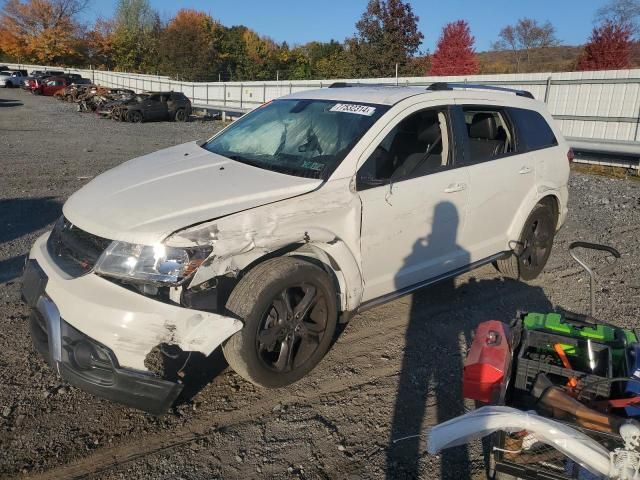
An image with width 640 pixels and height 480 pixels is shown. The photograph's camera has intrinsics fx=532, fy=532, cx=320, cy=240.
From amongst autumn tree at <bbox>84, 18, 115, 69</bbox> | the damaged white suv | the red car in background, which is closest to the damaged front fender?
the damaged white suv

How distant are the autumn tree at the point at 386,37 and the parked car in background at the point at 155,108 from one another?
12416 mm

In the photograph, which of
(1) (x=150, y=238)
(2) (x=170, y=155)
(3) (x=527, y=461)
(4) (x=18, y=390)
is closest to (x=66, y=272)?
(1) (x=150, y=238)

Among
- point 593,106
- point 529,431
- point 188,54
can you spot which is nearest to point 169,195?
point 529,431

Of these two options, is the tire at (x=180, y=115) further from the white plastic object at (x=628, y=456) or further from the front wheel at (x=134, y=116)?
the white plastic object at (x=628, y=456)

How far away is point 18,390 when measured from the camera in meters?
3.23

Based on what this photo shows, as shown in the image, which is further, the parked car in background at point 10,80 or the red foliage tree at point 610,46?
the parked car in background at point 10,80

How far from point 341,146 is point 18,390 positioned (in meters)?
2.54

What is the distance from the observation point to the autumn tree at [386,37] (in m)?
31.9

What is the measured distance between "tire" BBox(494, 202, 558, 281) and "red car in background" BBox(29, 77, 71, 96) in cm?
4117

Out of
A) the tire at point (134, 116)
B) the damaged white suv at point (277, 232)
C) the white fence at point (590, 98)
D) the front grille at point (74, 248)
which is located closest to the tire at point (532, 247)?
the damaged white suv at point (277, 232)

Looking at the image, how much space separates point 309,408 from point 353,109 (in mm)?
2138

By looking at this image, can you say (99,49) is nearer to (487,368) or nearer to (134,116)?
(134,116)

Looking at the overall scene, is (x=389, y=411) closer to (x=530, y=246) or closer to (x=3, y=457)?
(x=3, y=457)

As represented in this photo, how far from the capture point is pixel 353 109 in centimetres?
394
